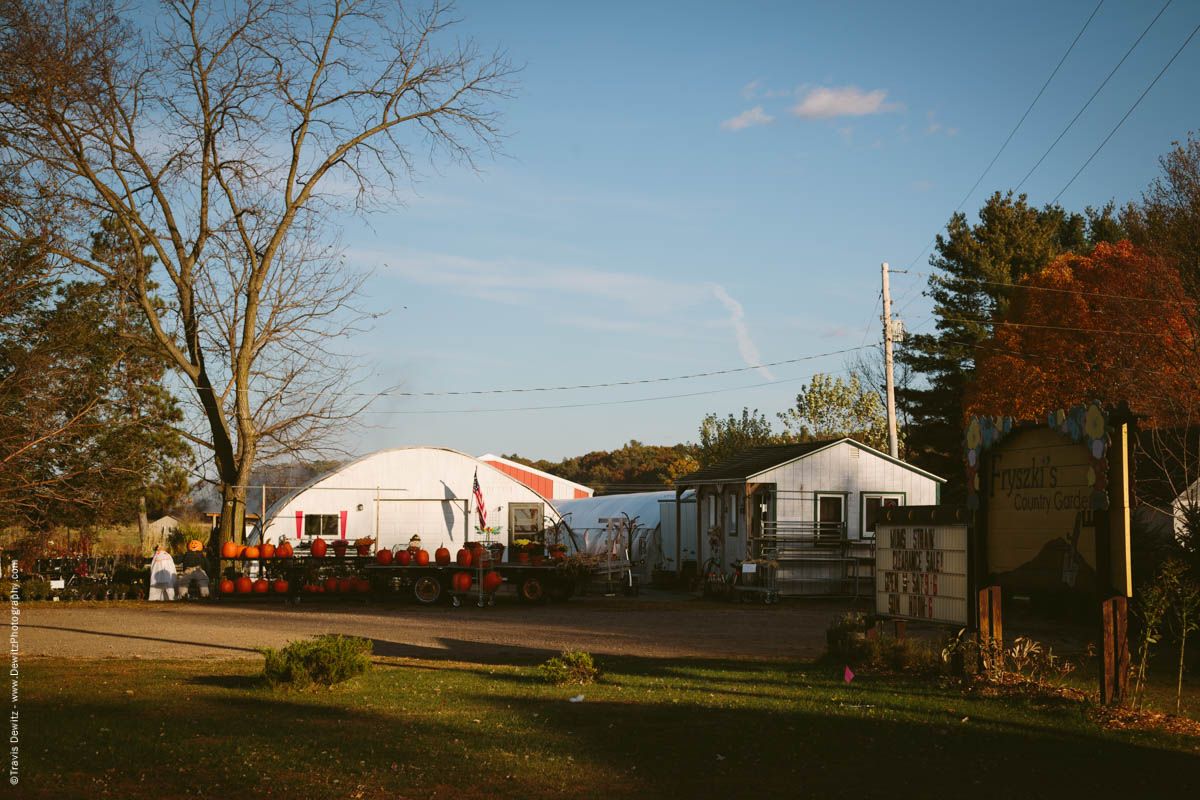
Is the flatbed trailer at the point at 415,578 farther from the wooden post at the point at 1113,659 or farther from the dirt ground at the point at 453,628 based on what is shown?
the wooden post at the point at 1113,659

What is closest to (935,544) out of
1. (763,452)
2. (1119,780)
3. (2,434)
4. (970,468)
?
(970,468)

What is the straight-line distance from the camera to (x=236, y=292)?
28.6 meters

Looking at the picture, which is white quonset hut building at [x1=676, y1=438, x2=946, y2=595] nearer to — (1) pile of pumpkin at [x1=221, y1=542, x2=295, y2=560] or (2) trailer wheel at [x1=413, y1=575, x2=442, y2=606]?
(2) trailer wheel at [x1=413, y1=575, x2=442, y2=606]

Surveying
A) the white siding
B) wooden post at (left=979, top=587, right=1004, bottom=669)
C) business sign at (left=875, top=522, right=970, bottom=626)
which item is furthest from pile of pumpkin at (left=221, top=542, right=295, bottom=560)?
wooden post at (left=979, top=587, right=1004, bottom=669)

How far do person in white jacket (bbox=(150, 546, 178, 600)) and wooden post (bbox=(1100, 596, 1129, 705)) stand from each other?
919 inches

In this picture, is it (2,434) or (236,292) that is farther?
(236,292)

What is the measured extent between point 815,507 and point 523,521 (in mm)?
9130

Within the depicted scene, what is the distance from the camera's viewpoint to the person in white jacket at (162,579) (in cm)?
2639

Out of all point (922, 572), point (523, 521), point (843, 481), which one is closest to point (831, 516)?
point (843, 481)

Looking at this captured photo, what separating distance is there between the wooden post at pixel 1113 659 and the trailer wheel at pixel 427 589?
18.2m

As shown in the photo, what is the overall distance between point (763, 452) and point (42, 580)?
2024 centimetres

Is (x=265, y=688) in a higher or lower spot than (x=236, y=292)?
lower

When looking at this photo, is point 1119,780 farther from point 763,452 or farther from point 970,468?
point 763,452

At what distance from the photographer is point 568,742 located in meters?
8.01
